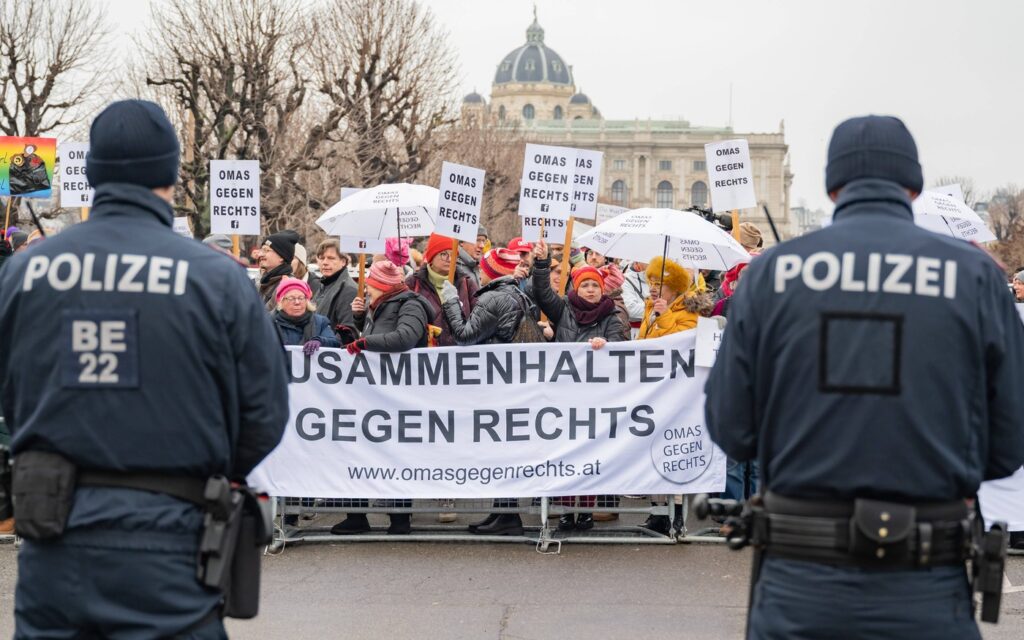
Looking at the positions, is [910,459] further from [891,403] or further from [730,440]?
[730,440]

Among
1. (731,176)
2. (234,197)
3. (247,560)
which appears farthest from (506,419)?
(247,560)

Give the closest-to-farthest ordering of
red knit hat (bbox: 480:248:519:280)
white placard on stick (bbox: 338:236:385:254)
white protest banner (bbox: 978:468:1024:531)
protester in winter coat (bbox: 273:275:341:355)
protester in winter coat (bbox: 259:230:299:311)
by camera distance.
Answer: white protest banner (bbox: 978:468:1024:531), protester in winter coat (bbox: 273:275:341:355), protester in winter coat (bbox: 259:230:299:311), red knit hat (bbox: 480:248:519:280), white placard on stick (bbox: 338:236:385:254)

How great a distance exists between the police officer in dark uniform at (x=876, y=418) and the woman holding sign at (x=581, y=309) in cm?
551

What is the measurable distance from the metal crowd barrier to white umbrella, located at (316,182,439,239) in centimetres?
283

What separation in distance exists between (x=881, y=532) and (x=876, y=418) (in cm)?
30

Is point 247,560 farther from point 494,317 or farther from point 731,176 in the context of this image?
point 731,176

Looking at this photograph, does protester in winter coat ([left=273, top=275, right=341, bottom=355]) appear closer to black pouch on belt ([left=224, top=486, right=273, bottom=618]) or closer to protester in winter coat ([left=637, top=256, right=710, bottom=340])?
protester in winter coat ([left=637, top=256, right=710, bottom=340])

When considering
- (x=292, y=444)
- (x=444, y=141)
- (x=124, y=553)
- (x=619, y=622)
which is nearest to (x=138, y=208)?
(x=124, y=553)

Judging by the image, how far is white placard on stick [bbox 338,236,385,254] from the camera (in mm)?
12102

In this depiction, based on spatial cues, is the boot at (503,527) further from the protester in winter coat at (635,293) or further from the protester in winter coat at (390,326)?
the protester in winter coat at (635,293)

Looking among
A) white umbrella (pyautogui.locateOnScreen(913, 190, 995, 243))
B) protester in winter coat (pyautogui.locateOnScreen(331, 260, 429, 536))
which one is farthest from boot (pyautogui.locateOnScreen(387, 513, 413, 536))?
white umbrella (pyautogui.locateOnScreen(913, 190, 995, 243))

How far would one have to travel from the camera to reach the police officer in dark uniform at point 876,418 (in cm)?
367

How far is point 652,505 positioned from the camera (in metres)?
9.09

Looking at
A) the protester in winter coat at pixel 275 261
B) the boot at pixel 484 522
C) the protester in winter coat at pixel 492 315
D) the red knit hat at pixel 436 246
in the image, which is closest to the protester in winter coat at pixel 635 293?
the red knit hat at pixel 436 246
